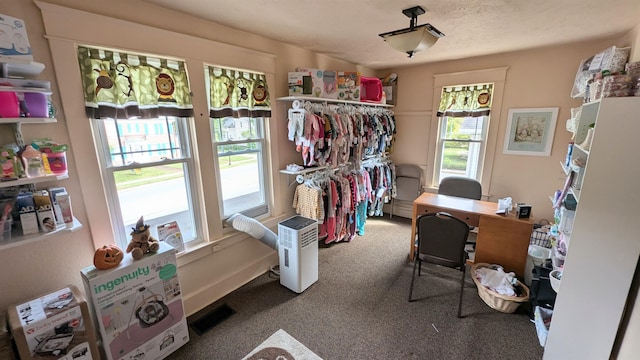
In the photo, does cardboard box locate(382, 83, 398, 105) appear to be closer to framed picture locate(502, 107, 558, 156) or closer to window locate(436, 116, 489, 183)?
window locate(436, 116, 489, 183)

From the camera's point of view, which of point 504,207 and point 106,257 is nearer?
point 106,257

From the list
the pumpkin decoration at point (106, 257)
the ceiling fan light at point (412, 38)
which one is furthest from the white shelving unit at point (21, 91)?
the ceiling fan light at point (412, 38)

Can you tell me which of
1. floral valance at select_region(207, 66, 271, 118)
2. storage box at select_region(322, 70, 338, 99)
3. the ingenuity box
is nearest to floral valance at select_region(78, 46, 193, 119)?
floral valance at select_region(207, 66, 271, 118)

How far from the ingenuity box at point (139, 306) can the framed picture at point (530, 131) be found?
407 cm

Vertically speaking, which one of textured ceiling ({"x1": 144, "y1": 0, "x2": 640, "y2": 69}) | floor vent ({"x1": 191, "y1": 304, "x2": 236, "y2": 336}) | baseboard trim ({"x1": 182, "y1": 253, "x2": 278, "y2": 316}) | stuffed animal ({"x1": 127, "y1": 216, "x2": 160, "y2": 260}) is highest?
textured ceiling ({"x1": 144, "y1": 0, "x2": 640, "y2": 69})

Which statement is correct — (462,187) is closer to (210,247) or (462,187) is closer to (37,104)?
(210,247)

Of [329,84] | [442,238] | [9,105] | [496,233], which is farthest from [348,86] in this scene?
[9,105]

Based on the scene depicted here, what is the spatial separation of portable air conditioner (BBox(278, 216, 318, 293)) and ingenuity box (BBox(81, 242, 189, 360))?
37.0 inches

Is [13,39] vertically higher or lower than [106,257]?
higher

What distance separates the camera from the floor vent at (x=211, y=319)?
6.86 feet

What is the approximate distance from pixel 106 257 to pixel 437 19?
2.93 metres

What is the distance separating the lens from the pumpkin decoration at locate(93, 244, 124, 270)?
158cm

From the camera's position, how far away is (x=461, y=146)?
383 cm

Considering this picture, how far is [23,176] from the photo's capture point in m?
1.29
